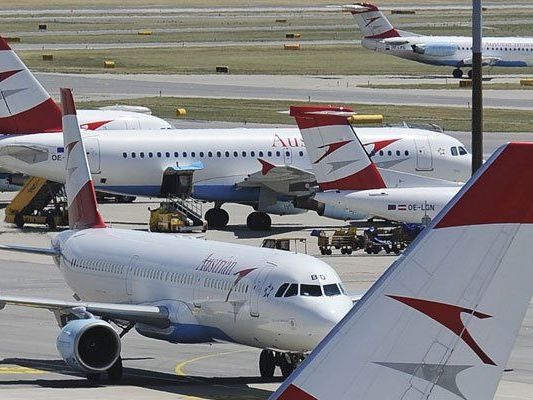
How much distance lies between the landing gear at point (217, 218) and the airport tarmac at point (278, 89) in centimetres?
4701

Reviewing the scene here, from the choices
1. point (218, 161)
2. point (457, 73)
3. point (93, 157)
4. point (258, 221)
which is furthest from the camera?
point (457, 73)

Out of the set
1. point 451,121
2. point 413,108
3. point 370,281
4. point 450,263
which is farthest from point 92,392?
point 413,108

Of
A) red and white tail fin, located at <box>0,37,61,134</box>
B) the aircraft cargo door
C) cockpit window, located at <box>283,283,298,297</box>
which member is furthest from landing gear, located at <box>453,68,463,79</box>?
cockpit window, located at <box>283,283,298,297</box>

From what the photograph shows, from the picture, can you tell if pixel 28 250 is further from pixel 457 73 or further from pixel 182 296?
pixel 457 73

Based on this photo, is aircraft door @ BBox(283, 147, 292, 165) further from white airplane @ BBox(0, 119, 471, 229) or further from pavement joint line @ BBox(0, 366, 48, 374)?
pavement joint line @ BBox(0, 366, 48, 374)

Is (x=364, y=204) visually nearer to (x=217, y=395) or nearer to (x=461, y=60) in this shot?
(x=217, y=395)

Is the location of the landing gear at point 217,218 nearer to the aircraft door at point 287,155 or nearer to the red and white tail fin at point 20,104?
the aircraft door at point 287,155

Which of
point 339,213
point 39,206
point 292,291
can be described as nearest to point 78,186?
point 292,291

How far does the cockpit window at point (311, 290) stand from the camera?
30734mm

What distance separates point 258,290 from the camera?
31.5 metres

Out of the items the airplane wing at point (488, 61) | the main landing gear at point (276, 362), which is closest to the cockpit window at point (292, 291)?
the main landing gear at point (276, 362)

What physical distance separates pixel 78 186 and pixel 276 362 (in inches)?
362

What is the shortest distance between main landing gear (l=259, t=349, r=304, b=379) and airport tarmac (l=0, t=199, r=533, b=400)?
24 centimetres

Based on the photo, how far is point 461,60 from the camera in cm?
13638
